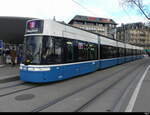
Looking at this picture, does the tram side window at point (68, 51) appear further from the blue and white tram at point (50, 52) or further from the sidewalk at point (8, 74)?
the sidewalk at point (8, 74)

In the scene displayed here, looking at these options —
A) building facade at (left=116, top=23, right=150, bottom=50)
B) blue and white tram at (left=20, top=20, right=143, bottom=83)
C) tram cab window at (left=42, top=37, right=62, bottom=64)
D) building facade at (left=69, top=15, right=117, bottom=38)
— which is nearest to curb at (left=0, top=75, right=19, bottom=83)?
blue and white tram at (left=20, top=20, right=143, bottom=83)

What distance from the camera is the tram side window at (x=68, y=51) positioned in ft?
30.1

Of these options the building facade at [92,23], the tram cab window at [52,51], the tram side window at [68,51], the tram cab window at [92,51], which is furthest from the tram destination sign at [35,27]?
the building facade at [92,23]

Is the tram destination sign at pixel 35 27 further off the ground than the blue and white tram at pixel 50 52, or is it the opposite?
the tram destination sign at pixel 35 27

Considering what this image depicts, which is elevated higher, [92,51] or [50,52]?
[92,51]

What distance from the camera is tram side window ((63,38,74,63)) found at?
918cm

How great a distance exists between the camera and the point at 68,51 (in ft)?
31.1

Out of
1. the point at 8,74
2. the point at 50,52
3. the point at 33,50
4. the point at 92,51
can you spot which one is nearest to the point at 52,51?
the point at 50,52

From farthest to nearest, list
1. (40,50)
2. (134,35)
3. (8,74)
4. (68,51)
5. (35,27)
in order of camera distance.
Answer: (134,35) < (8,74) < (68,51) < (35,27) < (40,50)

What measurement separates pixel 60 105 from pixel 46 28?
4.31m

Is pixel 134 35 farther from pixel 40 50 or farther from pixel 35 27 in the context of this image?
pixel 40 50

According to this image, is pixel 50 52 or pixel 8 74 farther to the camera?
pixel 8 74

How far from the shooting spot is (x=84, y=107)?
5164 mm

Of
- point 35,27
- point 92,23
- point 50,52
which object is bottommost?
point 50,52
